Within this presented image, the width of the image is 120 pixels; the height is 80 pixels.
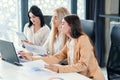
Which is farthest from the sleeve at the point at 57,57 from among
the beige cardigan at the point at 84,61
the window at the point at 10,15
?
the window at the point at 10,15

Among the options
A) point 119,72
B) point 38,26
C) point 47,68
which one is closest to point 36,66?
point 47,68

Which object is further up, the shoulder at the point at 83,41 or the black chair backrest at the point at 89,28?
the black chair backrest at the point at 89,28

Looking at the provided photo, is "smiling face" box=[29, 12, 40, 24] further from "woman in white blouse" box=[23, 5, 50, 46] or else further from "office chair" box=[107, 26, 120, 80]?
"office chair" box=[107, 26, 120, 80]

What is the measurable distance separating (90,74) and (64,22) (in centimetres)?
53

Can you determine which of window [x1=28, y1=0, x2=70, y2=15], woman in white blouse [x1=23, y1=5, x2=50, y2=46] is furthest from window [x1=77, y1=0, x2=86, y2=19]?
woman in white blouse [x1=23, y1=5, x2=50, y2=46]

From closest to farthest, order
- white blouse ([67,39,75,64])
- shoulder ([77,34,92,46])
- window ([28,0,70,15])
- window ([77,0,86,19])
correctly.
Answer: shoulder ([77,34,92,46]), white blouse ([67,39,75,64]), window ([28,0,70,15]), window ([77,0,86,19])

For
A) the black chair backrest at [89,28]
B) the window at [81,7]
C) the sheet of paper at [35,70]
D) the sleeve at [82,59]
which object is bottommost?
the sheet of paper at [35,70]

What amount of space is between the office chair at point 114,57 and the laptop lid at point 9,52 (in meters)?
0.91

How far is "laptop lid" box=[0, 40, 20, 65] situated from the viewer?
7.10ft

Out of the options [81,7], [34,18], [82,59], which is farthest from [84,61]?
[81,7]

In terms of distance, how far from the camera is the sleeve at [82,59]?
2049mm

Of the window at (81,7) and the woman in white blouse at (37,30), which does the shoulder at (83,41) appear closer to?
the woman in white blouse at (37,30)

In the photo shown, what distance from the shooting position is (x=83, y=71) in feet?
7.11

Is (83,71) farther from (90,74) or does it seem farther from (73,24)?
(73,24)
